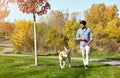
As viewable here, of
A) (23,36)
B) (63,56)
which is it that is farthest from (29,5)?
(23,36)

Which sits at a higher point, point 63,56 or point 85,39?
point 85,39

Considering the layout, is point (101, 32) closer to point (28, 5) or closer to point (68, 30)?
point (68, 30)

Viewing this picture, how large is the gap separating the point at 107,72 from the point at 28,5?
5.14 m

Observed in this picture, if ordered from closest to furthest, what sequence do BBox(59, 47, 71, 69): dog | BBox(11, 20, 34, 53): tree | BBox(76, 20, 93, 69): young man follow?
BBox(59, 47, 71, 69): dog, BBox(76, 20, 93, 69): young man, BBox(11, 20, 34, 53): tree

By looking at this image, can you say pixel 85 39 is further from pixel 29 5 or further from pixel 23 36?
pixel 23 36

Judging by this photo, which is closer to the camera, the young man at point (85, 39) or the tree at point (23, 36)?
the young man at point (85, 39)

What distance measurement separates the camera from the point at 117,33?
156ft

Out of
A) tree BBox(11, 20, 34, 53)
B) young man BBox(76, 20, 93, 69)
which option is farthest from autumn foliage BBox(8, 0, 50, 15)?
tree BBox(11, 20, 34, 53)

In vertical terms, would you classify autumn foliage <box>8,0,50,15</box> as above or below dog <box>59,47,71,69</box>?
above

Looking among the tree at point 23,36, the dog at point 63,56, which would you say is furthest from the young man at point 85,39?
the tree at point 23,36

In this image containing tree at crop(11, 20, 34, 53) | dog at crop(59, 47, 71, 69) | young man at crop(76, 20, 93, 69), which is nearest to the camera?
dog at crop(59, 47, 71, 69)

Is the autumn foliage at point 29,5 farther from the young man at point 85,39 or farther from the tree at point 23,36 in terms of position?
the tree at point 23,36

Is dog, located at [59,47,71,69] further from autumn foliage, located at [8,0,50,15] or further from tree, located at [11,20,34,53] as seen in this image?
tree, located at [11,20,34,53]

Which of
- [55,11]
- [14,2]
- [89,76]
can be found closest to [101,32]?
[55,11]
